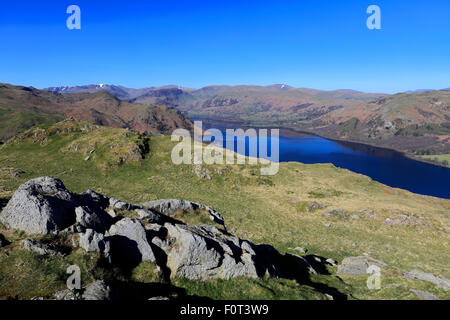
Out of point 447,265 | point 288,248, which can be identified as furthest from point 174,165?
point 447,265

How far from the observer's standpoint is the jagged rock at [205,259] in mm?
17500

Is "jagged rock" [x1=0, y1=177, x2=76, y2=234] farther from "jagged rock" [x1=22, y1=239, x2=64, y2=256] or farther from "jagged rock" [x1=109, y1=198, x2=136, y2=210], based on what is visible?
"jagged rock" [x1=109, y1=198, x2=136, y2=210]

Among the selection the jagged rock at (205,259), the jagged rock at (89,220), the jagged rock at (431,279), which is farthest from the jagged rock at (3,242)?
the jagged rock at (431,279)

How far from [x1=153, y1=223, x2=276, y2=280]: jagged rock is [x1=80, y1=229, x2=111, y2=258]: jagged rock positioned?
14.3 ft

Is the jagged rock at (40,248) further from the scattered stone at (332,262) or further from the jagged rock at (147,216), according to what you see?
the scattered stone at (332,262)

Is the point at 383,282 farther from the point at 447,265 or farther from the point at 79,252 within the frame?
the point at 79,252

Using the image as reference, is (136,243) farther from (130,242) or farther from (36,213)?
(36,213)

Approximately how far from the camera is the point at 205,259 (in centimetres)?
Answer: 1792

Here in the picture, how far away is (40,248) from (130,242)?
5546 millimetres

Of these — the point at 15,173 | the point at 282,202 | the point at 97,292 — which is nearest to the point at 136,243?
the point at 97,292
